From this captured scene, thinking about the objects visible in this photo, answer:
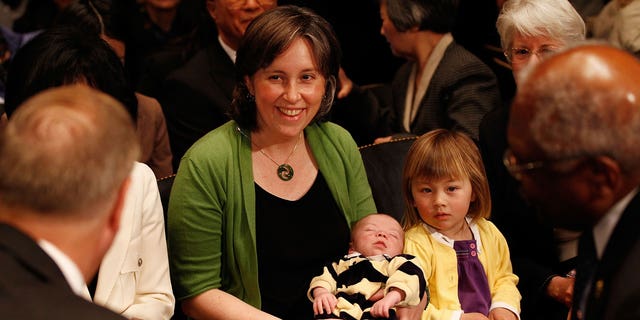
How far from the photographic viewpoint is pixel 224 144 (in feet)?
10.2

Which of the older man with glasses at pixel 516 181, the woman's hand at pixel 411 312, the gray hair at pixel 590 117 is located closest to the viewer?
the gray hair at pixel 590 117

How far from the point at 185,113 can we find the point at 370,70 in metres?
1.75

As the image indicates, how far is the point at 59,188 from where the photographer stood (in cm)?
179

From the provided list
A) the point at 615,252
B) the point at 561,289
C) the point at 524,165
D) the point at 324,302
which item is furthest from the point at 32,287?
the point at 561,289

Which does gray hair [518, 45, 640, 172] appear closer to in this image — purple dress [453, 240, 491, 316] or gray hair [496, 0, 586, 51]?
purple dress [453, 240, 491, 316]

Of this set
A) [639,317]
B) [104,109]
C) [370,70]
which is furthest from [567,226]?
[370,70]

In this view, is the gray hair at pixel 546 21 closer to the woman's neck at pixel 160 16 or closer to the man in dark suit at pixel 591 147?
the man in dark suit at pixel 591 147

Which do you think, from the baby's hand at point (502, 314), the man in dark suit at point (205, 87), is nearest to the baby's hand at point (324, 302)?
the baby's hand at point (502, 314)

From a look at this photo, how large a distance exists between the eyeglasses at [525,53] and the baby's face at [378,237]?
838 millimetres

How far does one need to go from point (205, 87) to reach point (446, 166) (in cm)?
144

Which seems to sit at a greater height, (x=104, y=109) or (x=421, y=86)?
(x=104, y=109)

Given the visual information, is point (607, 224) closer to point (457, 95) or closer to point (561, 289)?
point (561, 289)

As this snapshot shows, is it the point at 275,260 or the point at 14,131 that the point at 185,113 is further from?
the point at 14,131

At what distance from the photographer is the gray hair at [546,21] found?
340 cm
